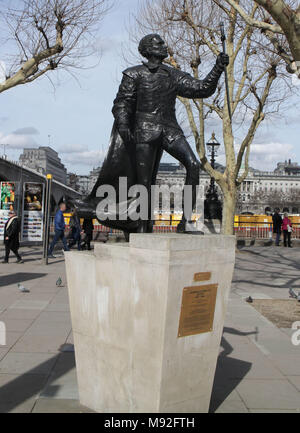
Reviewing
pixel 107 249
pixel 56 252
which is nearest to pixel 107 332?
pixel 107 249

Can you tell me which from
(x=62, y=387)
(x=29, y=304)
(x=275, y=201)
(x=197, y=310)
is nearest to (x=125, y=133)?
(x=197, y=310)

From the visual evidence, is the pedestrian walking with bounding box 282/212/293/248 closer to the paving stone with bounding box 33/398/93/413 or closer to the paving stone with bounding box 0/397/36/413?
the paving stone with bounding box 33/398/93/413

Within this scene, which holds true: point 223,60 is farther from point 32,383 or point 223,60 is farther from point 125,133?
point 32,383

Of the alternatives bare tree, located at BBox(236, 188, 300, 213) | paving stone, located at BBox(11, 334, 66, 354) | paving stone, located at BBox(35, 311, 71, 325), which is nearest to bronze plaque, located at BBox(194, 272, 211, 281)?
paving stone, located at BBox(11, 334, 66, 354)

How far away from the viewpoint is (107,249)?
3.57 meters

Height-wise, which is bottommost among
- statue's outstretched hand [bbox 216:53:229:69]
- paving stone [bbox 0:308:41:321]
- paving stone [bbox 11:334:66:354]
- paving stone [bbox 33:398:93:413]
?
paving stone [bbox 33:398:93:413]

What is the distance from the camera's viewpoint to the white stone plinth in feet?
10.5

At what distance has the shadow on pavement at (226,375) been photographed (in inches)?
158

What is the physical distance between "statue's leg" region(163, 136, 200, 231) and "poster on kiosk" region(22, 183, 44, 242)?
12.5 m

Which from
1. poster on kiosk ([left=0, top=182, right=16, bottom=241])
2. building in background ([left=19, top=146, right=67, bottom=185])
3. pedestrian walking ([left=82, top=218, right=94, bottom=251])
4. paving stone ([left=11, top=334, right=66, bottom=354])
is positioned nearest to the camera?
paving stone ([left=11, top=334, right=66, bottom=354])

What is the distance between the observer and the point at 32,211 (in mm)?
16219

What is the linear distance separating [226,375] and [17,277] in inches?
Result: 284

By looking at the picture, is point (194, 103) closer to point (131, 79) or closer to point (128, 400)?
point (131, 79)

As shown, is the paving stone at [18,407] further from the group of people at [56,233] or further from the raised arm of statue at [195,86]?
the group of people at [56,233]
